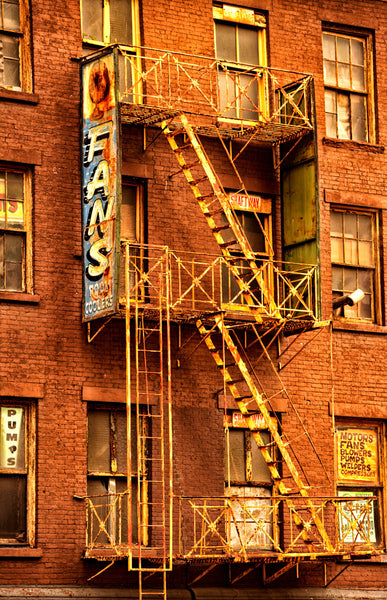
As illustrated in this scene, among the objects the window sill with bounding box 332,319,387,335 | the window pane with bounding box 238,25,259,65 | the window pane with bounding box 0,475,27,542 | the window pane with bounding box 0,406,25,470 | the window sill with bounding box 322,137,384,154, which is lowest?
the window pane with bounding box 0,475,27,542

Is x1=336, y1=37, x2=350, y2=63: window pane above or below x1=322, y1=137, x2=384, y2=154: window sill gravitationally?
above

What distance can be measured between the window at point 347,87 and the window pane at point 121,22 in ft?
12.4

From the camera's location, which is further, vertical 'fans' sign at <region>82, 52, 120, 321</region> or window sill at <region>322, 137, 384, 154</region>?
window sill at <region>322, 137, 384, 154</region>

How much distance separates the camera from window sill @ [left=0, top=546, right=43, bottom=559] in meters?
19.5

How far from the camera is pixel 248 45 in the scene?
23.7 metres

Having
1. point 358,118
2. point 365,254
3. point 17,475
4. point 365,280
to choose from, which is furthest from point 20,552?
point 358,118

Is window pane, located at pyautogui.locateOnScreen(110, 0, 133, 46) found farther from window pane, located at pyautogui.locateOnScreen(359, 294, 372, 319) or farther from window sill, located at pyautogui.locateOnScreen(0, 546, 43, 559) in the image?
window sill, located at pyautogui.locateOnScreen(0, 546, 43, 559)

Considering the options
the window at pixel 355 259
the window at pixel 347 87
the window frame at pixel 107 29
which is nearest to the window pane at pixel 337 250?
the window at pixel 355 259

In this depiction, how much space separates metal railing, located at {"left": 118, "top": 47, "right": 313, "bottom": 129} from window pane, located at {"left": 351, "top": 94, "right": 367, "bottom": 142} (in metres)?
1.28

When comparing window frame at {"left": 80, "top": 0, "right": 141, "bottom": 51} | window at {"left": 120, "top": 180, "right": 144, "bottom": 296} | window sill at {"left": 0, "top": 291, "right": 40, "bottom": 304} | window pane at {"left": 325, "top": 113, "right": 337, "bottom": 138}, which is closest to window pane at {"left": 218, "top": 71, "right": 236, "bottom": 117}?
window frame at {"left": 80, "top": 0, "right": 141, "bottom": 51}

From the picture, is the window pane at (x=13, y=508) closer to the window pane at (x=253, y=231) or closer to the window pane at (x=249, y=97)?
the window pane at (x=253, y=231)

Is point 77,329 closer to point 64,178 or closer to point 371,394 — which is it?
point 64,178

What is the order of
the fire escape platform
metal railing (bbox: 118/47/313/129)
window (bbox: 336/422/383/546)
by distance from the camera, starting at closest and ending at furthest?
the fire escape platform < metal railing (bbox: 118/47/313/129) < window (bbox: 336/422/383/546)

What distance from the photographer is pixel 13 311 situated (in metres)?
20.5
